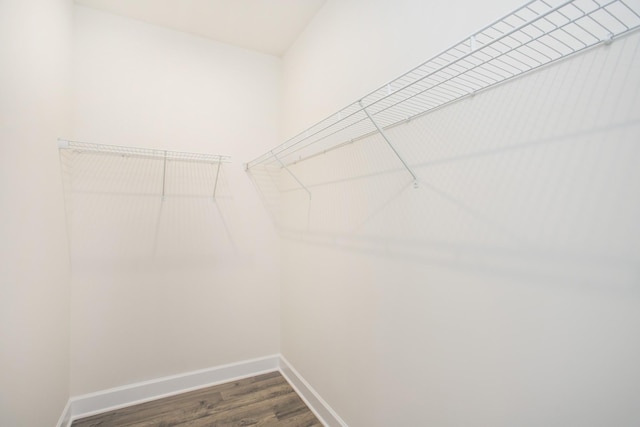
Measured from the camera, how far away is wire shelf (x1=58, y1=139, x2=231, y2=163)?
6.29ft

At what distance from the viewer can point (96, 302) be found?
2.02 meters

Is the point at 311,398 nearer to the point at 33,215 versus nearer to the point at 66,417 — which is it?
the point at 66,417

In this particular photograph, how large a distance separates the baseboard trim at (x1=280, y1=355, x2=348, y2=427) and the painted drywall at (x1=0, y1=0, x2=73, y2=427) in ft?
4.76

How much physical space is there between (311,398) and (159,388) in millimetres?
1133

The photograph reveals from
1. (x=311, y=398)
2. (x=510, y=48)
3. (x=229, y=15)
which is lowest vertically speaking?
(x=311, y=398)

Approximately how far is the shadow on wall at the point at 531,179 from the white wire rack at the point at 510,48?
40 millimetres

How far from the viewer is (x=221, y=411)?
2.00 metres

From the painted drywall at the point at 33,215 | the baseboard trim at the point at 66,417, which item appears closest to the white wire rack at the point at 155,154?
the painted drywall at the point at 33,215

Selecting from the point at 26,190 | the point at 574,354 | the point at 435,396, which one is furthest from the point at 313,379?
the point at 26,190

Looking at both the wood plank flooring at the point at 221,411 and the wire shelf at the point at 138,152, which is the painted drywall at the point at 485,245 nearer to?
the wood plank flooring at the point at 221,411

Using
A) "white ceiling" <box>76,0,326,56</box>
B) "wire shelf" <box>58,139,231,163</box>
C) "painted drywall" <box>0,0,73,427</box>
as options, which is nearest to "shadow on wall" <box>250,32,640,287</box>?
"white ceiling" <box>76,0,326,56</box>

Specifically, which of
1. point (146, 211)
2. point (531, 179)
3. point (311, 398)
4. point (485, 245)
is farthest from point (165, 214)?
point (531, 179)

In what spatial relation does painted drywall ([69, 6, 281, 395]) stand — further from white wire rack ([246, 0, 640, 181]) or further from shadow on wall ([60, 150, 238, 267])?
white wire rack ([246, 0, 640, 181])

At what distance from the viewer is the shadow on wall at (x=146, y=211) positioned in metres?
2.00
